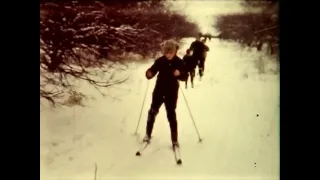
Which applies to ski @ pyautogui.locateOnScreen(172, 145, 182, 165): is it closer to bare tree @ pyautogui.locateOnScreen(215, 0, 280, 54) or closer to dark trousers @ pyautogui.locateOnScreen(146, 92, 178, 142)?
dark trousers @ pyautogui.locateOnScreen(146, 92, 178, 142)

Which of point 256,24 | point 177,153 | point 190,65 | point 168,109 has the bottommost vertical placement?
point 177,153

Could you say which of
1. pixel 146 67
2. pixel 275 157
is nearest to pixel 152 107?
pixel 146 67

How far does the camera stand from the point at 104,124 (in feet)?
3.48

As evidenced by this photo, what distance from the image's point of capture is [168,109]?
1.07m

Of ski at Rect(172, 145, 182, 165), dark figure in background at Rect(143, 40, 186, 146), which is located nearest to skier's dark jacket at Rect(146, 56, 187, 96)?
dark figure in background at Rect(143, 40, 186, 146)

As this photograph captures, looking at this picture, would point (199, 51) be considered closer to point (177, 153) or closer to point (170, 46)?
point (170, 46)

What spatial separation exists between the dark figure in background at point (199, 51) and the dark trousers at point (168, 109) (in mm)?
100

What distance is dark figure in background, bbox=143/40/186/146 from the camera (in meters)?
1.07

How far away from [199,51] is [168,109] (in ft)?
0.58

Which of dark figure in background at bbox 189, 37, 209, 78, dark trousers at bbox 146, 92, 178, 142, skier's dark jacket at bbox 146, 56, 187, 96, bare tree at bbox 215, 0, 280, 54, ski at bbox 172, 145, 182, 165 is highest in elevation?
bare tree at bbox 215, 0, 280, 54

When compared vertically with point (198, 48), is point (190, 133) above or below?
below

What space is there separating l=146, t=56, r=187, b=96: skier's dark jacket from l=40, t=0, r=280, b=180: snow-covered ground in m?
0.02

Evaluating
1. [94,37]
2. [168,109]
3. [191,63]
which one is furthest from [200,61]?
[94,37]
